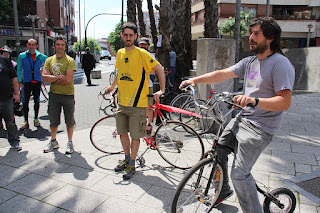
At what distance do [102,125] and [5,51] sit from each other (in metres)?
3.93

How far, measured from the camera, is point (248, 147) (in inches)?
93.7

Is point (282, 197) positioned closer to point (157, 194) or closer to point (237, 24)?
point (157, 194)

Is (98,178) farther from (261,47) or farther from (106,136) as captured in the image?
(261,47)

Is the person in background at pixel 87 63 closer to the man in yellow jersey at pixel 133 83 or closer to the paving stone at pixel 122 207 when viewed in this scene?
the man in yellow jersey at pixel 133 83

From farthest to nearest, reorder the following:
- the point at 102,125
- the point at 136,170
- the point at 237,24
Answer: the point at 237,24 → the point at 102,125 → the point at 136,170

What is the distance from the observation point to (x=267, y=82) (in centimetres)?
228

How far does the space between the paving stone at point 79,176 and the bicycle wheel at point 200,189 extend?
4.72ft

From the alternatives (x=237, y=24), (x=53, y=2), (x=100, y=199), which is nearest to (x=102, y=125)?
(x=100, y=199)

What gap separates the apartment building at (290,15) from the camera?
3606 cm

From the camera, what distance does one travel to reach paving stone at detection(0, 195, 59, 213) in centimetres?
295

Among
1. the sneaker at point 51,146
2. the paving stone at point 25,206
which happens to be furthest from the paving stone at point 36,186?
the sneaker at point 51,146

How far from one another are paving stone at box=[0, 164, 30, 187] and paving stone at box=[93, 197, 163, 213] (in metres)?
1.42

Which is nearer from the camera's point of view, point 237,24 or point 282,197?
point 282,197

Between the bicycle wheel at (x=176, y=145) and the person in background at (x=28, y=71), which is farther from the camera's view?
the person in background at (x=28, y=71)
